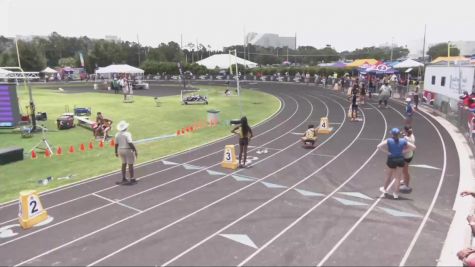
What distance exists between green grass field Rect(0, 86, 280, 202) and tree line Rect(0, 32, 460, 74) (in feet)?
118

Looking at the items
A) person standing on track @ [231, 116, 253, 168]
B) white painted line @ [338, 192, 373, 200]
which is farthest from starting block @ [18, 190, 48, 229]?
white painted line @ [338, 192, 373, 200]

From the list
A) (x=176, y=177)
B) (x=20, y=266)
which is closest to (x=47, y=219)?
(x=20, y=266)

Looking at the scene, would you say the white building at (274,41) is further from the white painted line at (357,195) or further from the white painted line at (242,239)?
the white painted line at (242,239)

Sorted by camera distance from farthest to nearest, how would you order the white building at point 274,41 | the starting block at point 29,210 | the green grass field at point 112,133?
the white building at point 274,41
the green grass field at point 112,133
the starting block at point 29,210

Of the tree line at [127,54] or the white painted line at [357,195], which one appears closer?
the white painted line at [357,195]

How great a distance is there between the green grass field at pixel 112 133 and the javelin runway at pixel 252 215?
176cm

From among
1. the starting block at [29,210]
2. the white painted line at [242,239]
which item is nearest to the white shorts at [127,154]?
the starting block at [29,210]

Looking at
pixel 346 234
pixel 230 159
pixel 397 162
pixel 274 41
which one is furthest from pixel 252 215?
pixel 274 41

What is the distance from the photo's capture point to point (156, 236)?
29.5 ft

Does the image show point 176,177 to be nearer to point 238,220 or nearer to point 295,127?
point 238,220

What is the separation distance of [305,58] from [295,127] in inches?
4002

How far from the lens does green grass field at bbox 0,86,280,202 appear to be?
14539mm

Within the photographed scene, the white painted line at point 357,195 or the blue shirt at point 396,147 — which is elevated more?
the blue shirt at point 396,147

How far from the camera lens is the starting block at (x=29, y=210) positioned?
32.1ft
